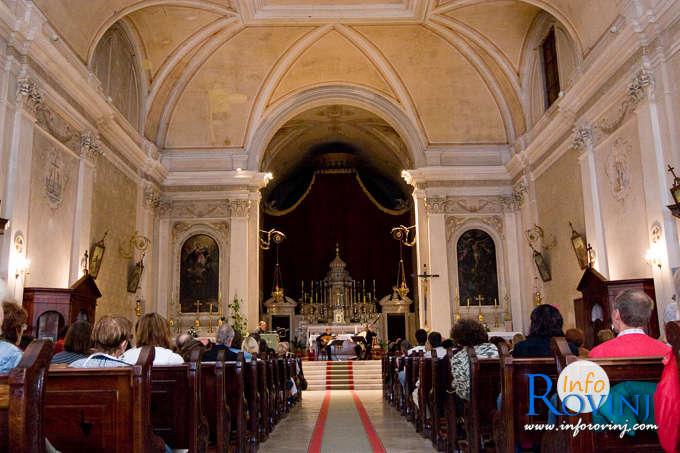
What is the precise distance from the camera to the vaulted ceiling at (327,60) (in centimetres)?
1459

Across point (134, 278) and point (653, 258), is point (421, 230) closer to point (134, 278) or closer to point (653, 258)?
point (134, 278)

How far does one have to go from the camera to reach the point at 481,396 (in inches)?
196

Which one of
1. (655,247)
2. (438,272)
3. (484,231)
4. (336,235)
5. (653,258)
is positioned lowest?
(653,258)

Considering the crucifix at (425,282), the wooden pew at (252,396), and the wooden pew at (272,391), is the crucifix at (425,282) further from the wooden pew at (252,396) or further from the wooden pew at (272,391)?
the wooden pew at (252,396)

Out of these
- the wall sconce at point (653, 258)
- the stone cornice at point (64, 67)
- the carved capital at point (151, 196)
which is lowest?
the wall sconce at point (653, 258)

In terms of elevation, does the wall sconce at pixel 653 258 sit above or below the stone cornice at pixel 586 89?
below

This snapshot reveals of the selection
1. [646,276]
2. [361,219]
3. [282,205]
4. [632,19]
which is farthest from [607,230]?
[282,205]

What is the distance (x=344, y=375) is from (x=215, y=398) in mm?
11163

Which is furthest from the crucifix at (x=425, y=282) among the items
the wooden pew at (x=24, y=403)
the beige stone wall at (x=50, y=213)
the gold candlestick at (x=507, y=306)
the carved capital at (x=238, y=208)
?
the wooden pew at (x=24, y=403)

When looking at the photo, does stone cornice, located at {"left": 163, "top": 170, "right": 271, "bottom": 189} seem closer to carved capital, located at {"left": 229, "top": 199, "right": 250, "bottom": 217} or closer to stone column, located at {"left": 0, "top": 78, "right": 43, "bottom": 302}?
carved capital, located at {"left": 229, "top": 199, "right": 250, "bottom": 217}

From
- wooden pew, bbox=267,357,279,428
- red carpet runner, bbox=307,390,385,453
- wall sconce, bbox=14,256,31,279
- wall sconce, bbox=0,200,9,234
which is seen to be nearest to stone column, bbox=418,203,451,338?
red carpet runner, bbox=307,390,385,453

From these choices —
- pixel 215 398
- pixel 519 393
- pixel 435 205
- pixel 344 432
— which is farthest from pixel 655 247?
pixel 435 205

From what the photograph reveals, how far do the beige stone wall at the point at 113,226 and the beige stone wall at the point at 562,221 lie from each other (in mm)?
9900

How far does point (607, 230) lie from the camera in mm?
11227
